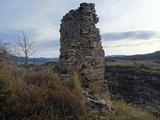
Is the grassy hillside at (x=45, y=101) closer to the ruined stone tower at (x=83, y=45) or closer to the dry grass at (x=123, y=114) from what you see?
the dry grass at (x=123, y=114)

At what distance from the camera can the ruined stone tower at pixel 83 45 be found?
1058 cm

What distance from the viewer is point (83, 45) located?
35.6ft

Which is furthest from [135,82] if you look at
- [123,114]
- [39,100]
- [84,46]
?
[39,100]

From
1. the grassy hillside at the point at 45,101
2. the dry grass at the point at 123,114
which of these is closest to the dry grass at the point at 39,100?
the grassy hillside at the point at 45,101

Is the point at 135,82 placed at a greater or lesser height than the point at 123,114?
lesser

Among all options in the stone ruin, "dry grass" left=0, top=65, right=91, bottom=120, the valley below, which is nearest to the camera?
"dry grass" left=0, top=65, right=91, bottom=120

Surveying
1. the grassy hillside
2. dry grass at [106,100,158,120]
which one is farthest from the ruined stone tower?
the grassy hillside

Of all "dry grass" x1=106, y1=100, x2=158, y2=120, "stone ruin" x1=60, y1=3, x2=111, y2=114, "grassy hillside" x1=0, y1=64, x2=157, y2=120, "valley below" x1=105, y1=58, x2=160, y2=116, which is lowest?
"valley below" x1=105, y1=58, x2=160, y2=116

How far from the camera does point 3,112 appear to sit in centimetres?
692

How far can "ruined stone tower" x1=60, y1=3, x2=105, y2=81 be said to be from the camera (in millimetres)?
10578

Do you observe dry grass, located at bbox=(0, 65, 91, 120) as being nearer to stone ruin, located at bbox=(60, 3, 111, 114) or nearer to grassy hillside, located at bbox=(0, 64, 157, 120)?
grassy hillside, located at bbox=(0, 64, 157, 120)

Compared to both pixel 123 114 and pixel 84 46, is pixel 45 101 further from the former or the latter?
pixel 84 46

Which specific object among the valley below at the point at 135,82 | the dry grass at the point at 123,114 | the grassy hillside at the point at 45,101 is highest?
the grassy hillside at the point at 45,101

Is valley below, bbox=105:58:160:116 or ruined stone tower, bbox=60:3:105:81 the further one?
valley below, bbox=105:58:160:116
